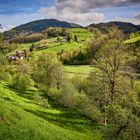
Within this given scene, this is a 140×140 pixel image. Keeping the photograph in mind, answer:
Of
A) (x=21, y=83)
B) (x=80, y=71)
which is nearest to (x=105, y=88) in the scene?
(x=21, y=83)

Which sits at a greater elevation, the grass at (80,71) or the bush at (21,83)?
the grass at (80,71)

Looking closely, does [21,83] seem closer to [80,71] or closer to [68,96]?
[68,96]

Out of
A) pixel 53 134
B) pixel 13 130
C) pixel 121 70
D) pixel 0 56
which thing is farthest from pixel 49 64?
pixel 13 130

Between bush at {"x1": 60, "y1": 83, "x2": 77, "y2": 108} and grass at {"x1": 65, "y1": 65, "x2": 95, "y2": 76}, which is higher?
grass at {"x1": 65, "y1": 65, "x2": 95, "y2": 76}

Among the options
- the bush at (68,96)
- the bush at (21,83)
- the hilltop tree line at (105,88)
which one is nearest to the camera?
the hilltop tree line at (105,88)

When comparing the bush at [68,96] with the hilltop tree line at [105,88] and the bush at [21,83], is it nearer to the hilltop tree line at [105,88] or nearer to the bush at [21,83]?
the hilltop tree line at [105,88]

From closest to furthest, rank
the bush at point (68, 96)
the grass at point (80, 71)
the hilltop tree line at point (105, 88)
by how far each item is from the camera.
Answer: the hilltop tree line at point (105, 88) → the bush at point (68, 96) → the grass at point (80, 71)

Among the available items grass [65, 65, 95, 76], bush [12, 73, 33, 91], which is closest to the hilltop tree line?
bush [12, 73, 33, 91]

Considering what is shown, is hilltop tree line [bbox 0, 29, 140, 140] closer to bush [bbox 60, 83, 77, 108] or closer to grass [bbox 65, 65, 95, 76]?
bush [bbox 60, 83, 77, 108]

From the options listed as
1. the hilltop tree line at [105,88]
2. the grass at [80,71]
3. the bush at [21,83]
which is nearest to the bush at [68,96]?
the hilltop tree line at [105,88]

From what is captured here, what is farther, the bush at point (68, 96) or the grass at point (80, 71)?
the grass at point (80, 71)

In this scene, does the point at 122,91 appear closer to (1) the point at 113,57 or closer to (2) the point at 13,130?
(1) the point at 113,57

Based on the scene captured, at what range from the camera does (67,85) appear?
91438 mm

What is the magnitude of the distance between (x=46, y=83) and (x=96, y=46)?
88897 mm
